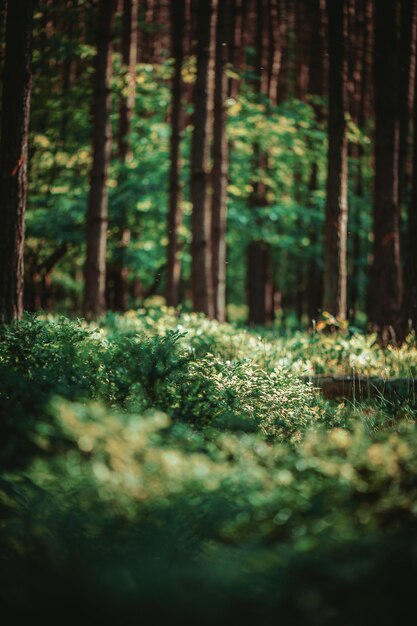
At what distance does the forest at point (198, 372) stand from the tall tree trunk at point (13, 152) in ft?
0.09

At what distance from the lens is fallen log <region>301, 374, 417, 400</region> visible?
22.5 ft

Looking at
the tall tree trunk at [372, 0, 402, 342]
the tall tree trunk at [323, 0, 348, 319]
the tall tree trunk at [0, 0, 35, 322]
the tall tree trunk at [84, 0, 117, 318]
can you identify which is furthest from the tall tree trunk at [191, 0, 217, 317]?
the tall tree trunk at [0, 0, 35, 322]

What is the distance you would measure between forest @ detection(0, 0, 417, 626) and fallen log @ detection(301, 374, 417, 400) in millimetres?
36

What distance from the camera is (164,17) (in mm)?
22156

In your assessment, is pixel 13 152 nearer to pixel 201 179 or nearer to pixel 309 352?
pixel 309 352

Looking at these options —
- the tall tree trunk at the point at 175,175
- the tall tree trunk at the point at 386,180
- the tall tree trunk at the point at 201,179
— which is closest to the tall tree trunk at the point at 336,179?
the tall tree trunk at the point at 386,180

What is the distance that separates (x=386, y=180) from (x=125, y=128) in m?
9.88

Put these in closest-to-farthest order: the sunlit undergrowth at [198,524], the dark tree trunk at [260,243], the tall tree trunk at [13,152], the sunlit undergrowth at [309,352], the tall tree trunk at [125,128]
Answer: the sunlit undergrowth at [198,524] → the sunlit undergrowth at [309,352] → the tall tree trunk at [13,152] → the tall tree trunk at [125,128] → the dark tree trunk at [260,243]

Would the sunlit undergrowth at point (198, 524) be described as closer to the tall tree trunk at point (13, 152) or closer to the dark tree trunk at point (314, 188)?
the tall tree trunk at point (13, 152)

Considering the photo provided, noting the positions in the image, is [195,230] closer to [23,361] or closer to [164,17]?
[23,361]

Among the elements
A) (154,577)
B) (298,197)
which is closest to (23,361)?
(154,577)

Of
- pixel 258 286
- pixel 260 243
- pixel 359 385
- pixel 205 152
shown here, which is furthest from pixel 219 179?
pixel 359 385

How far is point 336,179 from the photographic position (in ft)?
40.3

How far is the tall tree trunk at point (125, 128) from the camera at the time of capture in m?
17.6
